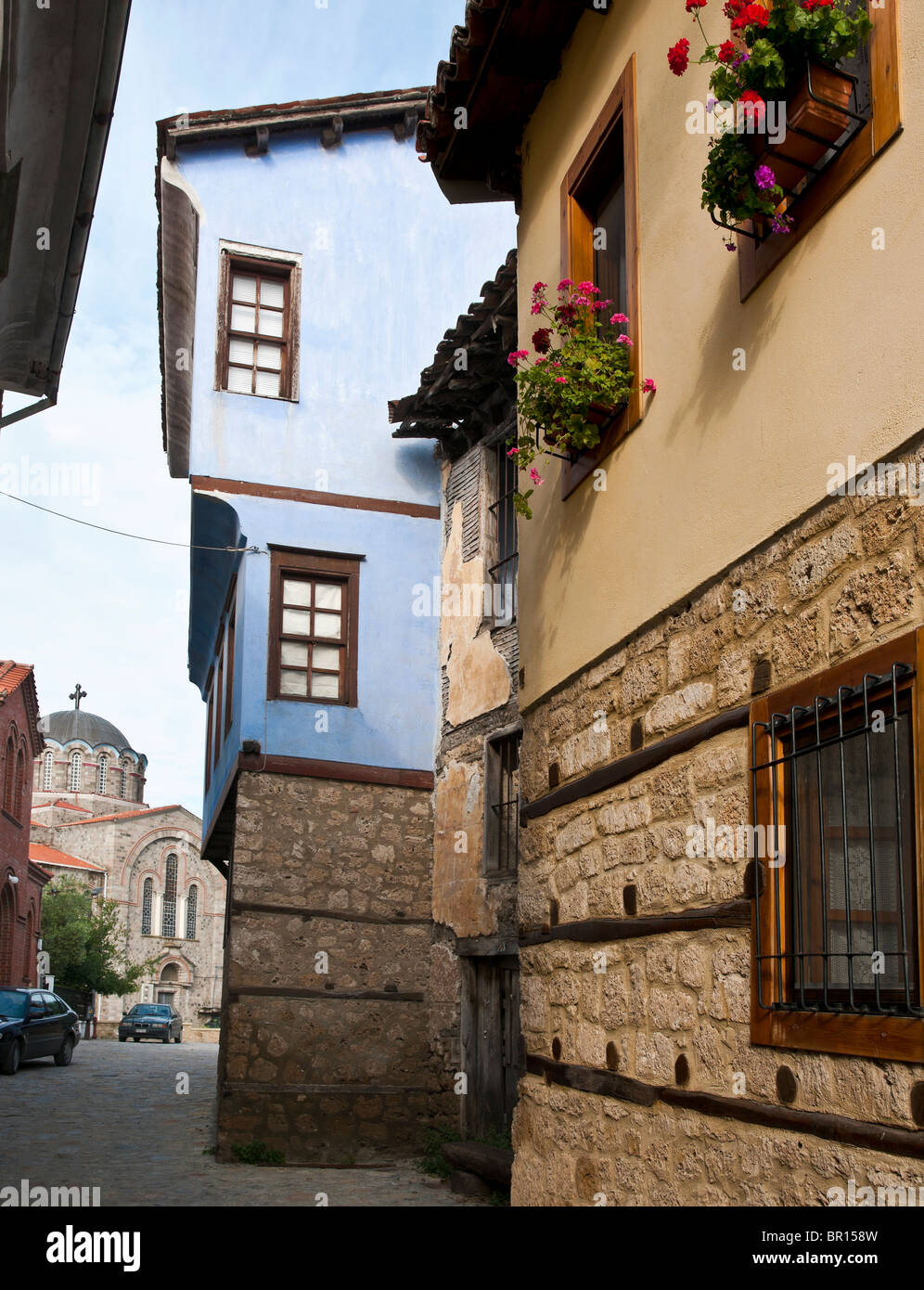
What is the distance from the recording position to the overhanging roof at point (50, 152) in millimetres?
6762

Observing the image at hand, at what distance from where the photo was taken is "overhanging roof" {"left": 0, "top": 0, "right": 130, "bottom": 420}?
6762mm

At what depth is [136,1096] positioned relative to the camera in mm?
18344

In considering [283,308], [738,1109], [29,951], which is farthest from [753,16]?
[29,951]

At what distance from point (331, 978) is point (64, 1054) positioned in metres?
13.6

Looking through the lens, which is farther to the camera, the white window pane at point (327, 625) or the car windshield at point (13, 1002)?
the car windshield at point (13, 1002)

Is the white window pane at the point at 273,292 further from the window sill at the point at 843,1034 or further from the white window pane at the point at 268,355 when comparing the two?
the window sill at the point at 843,1034

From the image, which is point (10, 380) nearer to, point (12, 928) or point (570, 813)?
point (570, 813)

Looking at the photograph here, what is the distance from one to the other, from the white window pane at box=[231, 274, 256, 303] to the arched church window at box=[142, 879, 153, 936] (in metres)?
50.1

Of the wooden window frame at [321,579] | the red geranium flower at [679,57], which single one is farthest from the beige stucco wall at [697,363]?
the wooden window frame at [321,579]

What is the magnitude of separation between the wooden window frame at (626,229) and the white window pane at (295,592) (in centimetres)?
709

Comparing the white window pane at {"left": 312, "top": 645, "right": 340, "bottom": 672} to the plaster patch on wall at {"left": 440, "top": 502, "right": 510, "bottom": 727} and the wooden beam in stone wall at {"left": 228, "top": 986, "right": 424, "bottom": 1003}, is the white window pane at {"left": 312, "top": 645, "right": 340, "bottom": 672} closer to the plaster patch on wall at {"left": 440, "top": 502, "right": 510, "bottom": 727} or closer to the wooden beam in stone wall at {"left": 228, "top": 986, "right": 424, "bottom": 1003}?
the plaster patch on wall at {"left": 440, "top": 502, "right": 510, "bottom": 727}
